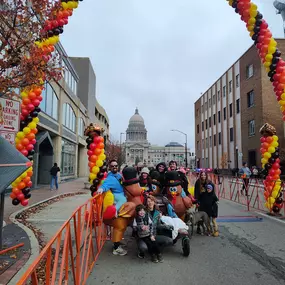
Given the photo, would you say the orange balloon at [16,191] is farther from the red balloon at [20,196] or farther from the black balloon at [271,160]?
the black balloon at [271,160]

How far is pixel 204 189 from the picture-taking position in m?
7.33

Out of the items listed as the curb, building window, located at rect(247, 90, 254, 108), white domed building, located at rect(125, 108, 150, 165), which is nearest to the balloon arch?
the curb

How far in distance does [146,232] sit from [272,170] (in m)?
6.50

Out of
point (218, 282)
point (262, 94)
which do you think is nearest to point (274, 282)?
point (218, 282)

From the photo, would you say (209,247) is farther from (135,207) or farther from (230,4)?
(230,4)

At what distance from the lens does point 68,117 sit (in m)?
27.1

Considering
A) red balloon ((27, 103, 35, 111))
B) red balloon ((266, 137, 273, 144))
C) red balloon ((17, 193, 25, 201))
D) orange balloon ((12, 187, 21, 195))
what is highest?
red balloon ((27, 103, 35, 111))

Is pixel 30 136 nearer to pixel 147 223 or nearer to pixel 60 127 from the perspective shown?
pixel 147 223

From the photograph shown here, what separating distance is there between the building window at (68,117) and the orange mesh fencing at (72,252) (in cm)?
2021

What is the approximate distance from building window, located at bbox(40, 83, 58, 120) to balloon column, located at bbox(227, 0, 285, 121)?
13.0 meters

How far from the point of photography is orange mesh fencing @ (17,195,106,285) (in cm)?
260

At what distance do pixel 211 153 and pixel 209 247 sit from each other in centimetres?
4350

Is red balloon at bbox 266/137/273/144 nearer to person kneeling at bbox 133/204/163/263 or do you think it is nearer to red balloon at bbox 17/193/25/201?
person kneeling at bbox 133/204/163/263

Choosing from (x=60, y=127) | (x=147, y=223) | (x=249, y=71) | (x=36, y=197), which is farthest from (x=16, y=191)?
(x=249, y=71)
